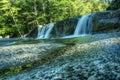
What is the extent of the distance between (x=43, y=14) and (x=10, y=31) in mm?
7818

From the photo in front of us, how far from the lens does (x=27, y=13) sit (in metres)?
44.2

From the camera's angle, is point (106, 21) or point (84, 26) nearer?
point (106, 21)

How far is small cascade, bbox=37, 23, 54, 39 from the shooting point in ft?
109

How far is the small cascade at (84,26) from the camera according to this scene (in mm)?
26984

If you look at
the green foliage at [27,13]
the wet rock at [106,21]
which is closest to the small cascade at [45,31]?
the green foliage at [27,13]

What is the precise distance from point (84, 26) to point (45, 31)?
8754 millimetres

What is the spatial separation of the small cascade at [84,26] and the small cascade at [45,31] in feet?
18.5

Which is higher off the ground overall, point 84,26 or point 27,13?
point 27,13

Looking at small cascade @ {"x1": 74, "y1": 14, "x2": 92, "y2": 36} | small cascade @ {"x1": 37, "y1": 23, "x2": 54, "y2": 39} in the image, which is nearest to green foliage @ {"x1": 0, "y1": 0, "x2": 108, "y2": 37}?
small cascade @ {"x1": 37, "y1": 23, "x2": 54, "y2": 39}

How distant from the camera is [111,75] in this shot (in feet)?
19.8

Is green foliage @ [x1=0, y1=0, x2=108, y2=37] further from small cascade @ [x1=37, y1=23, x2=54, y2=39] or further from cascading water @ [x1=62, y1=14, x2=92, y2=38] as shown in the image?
cascading water @ [x1=62, y1=14, x2=92, y2=38]

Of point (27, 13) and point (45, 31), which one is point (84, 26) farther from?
point (27, 13)

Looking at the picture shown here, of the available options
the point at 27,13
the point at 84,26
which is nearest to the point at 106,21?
the point at 84,26

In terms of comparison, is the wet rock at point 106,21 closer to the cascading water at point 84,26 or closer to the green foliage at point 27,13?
the cascading water at point 84,26
